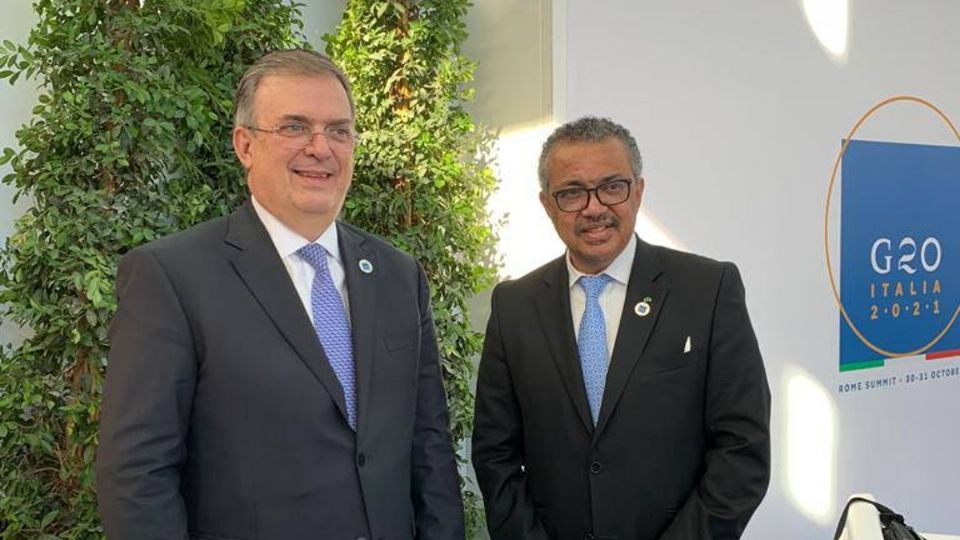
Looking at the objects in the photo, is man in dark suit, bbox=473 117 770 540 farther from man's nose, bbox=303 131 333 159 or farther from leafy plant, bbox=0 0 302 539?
leafy plant, bbox=0 0 302 539

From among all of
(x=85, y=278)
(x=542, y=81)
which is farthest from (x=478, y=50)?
(x=85, y=278)

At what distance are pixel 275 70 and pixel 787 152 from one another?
125 inches

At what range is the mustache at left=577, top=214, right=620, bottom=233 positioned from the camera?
197 centimetres

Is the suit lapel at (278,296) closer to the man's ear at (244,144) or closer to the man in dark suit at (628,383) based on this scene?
the man's ear at (244,144)

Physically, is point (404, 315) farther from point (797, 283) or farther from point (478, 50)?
point (797, 283)

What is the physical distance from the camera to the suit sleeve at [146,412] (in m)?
1.52

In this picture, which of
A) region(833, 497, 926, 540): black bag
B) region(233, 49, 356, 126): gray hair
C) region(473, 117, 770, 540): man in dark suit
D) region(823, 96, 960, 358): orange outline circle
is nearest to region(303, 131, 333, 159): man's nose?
region(233, 49, 356, 126): gray hair

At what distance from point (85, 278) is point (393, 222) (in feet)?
3.51

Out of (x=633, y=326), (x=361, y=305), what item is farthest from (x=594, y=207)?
(x=361, y=305)

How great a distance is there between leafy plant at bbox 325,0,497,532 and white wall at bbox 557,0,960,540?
1.87ft

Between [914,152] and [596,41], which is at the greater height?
[596,41]

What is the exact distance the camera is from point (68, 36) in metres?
2.39

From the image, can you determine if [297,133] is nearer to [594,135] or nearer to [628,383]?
[594,135]

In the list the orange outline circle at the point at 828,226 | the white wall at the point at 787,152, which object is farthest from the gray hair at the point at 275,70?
the orange outline circle at the point at 828,226
